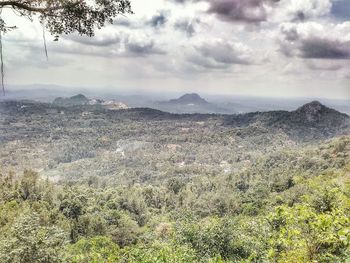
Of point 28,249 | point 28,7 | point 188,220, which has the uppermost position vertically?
point 28,7

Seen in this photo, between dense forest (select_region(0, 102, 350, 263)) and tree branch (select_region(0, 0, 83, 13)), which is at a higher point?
tree branch (select_region(0, 0, 83, 13))

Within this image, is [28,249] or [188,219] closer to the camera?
[28,249]

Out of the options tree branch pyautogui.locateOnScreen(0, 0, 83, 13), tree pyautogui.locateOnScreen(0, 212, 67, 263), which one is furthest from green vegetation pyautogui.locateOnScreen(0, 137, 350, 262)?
tree branch pyautogui.locateOnScreen(0, 0, 83, 13)

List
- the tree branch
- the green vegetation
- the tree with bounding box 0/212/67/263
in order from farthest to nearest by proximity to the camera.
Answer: the tree with bounding box 0/212/67/263 → the green vegetation → the tree branch

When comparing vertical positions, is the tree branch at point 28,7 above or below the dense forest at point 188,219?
above

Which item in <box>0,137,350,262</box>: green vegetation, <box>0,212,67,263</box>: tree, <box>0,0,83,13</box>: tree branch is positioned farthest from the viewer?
<box>0,212,67,263</box>: tree

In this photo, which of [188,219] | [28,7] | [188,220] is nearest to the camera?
[28,7]

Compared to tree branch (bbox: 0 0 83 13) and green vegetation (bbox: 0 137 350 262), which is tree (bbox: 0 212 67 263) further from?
tree branch (bbox: 0 0 83 13)

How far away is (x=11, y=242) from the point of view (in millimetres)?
22500

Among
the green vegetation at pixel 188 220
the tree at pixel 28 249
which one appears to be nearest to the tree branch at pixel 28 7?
the green vegetation at pixel 188 220

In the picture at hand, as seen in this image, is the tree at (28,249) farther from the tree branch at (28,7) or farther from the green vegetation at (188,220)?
the tree branch at (28,7)

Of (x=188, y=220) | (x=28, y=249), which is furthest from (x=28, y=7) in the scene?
(x=188, y=220)

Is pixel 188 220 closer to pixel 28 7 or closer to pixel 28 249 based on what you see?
pixel 28 249

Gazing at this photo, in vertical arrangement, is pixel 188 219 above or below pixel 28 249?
below
